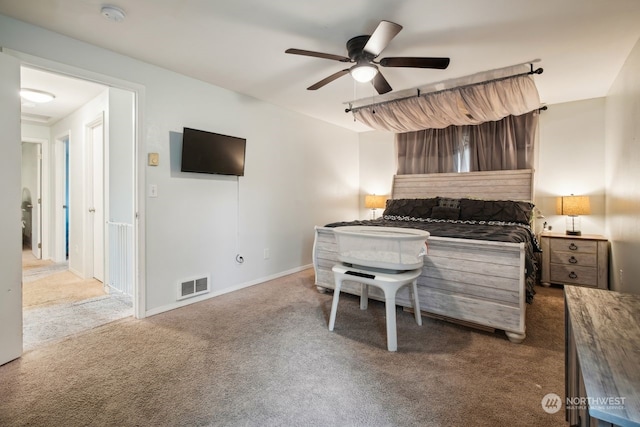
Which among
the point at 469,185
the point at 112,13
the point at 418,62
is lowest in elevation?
the point at 469,185

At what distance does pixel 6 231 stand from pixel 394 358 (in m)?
2.74

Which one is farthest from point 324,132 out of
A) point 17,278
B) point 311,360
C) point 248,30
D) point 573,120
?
point 17,278

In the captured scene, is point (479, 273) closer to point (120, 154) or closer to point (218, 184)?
point (218, 184)

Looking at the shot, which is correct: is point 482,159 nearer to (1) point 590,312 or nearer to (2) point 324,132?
(2) point 324,132

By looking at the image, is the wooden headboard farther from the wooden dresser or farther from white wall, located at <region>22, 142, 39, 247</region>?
white wall, located at <region>22, 142, 39, 247</region>

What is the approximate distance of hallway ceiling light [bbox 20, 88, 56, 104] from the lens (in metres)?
3.38

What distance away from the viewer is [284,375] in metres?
1.85

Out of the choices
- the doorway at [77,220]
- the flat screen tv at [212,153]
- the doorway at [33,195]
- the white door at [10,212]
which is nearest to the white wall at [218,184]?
the flat screen tv at [212,153]

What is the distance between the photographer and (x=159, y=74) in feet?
9.32

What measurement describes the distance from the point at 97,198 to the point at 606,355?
482 centimetres

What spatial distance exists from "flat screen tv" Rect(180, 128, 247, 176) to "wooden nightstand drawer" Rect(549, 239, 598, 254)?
12.5ft

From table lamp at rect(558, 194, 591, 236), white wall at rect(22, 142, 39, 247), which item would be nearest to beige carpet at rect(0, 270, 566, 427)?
table lamp at rect(558, 194, 591, 236)

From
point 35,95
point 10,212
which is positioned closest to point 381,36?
point 10,212

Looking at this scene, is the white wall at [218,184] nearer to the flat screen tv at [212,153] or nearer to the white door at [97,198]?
the flat screen tv at [212,153]
